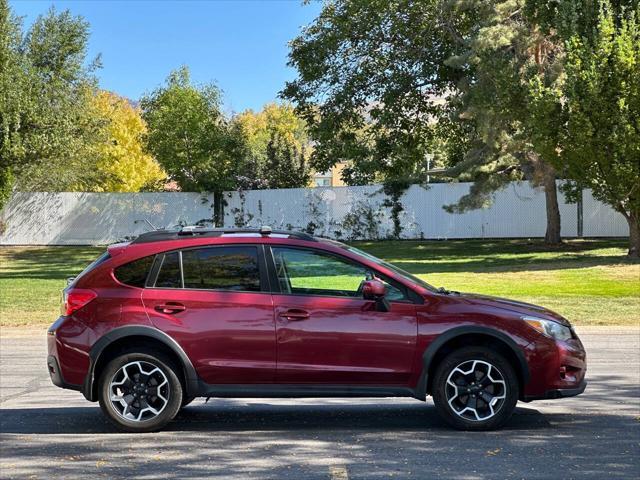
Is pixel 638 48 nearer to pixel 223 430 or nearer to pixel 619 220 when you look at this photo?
pixel 619 220

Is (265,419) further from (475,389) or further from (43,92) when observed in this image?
(43,92)

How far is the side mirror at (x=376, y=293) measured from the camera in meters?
6.87

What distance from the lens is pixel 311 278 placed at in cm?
740

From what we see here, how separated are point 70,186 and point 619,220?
27638 mm

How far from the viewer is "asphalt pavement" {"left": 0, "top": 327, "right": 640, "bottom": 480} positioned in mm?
5902

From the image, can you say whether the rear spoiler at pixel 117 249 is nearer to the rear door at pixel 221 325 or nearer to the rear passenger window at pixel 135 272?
the rear passenger window at pixel 135 272

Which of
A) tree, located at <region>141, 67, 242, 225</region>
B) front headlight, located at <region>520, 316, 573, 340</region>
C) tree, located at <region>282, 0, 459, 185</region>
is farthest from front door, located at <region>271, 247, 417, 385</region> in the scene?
tree, located at <region>141, 67, 242, 225</region>

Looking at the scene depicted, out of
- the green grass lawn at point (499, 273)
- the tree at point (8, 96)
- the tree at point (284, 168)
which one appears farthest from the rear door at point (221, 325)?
the tree at point (284, 168)

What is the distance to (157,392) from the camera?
6996mm

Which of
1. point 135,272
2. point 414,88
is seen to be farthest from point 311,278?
point 414,88

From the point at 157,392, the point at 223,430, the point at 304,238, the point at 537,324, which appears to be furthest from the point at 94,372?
the point at 537,324

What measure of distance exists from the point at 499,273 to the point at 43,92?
54.2 feet

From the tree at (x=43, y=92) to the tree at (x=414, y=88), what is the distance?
844cm

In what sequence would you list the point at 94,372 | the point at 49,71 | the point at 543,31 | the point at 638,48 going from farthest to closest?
the point at 49,71, the point at 543,31, the point at 638,48, the point at 94,372
